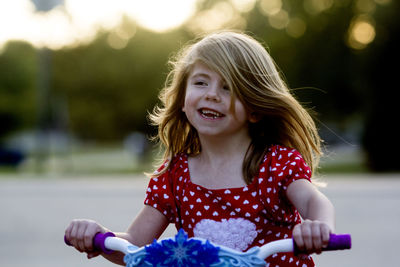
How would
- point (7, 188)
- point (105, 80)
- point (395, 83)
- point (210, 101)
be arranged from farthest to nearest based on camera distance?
point (105, 80) → point (395, 83) → point (7, 188) → point (210, 101)

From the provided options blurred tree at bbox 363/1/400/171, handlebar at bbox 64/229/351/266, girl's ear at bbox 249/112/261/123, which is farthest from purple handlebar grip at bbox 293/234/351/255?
blurred tree at bbox 363/1/400/171

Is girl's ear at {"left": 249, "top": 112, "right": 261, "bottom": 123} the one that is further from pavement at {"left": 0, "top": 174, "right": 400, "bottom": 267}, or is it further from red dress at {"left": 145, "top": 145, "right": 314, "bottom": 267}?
pavement at {"left": 0, "top": 174, "right": 400, "bottom": 267}

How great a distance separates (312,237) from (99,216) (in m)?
7.45

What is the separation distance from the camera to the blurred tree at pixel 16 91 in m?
50.3

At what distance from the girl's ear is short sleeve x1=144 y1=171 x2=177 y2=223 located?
0.45 meters

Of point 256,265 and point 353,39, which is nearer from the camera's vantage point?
point 256,265

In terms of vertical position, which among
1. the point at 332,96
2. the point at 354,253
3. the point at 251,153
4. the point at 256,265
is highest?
the point at 332,96

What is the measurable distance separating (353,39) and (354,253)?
24.1 metres

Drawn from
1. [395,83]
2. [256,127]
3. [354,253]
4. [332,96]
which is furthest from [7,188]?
[332,96]

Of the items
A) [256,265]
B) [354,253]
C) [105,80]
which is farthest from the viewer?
[105,80]

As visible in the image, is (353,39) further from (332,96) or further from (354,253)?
(354,253)

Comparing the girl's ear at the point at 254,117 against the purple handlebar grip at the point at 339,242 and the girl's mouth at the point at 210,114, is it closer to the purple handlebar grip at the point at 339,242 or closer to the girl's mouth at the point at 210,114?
the girl's mouth at the point at 210,114

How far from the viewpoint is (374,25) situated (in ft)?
68.6

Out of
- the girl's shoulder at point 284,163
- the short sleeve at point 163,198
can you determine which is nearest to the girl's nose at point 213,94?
the girl's shoulder at point 284,163
